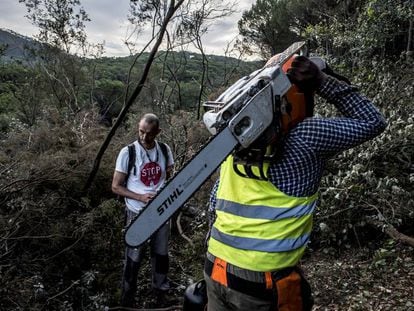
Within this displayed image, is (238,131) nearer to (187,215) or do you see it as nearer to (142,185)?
(142,185)

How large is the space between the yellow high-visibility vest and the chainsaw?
0.09m

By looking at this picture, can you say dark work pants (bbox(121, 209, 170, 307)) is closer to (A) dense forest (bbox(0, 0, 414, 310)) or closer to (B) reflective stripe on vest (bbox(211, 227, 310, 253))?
(A) dense forest (bbox(0, 0, 414, 310))

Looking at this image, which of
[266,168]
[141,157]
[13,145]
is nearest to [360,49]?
[141,157]

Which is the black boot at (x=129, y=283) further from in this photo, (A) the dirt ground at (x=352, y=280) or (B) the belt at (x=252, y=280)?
(B) the belt at (x=252, y=280)

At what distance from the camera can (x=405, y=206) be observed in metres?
4.24

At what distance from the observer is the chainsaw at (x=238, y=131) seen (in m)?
1.40

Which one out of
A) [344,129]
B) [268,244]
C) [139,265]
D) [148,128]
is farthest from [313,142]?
[139,265]

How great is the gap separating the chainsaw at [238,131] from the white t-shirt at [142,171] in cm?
252

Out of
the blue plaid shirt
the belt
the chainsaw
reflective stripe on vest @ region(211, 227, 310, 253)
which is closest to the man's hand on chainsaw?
the chainsaw

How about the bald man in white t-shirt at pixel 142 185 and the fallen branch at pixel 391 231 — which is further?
the bald man in white t-shirt at pixel 142 185

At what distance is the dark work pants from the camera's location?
4.04 m

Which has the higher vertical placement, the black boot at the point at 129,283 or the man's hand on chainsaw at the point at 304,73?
the man's hand on chainsaw at the point at 304,73

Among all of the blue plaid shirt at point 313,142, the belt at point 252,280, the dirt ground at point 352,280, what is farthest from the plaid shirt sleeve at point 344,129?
the dirt ground at point 352,280

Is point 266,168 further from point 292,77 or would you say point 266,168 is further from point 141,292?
point 141,292
